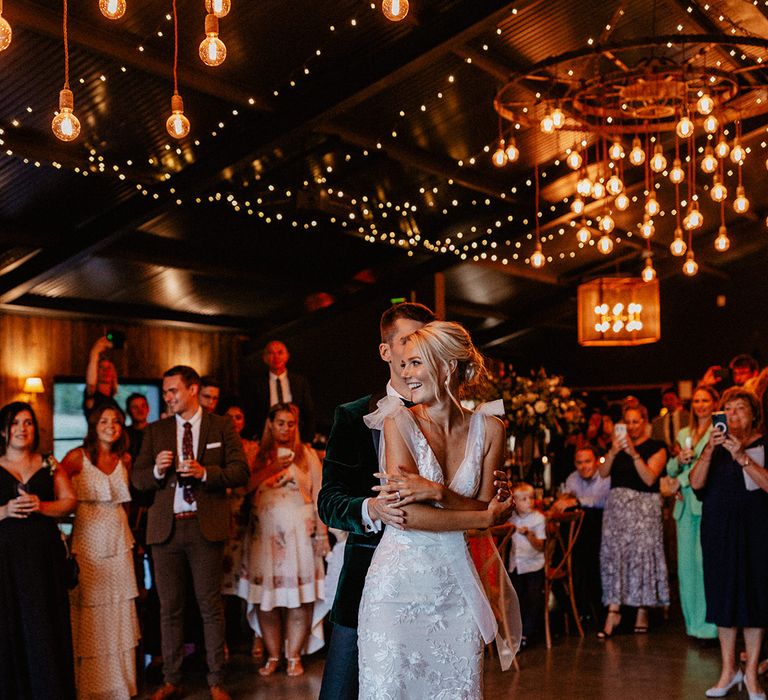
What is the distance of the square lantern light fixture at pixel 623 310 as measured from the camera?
36.8 feet

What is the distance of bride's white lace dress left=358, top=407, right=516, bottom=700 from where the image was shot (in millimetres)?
2803

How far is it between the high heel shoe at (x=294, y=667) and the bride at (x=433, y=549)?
3601 mm

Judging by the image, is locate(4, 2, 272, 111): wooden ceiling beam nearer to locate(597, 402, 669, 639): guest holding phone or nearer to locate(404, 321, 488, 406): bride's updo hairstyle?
locate(597, 402, 669, 639): guest holding phone

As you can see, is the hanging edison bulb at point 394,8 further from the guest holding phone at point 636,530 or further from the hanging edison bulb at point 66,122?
the guest holding phone at point 636,530

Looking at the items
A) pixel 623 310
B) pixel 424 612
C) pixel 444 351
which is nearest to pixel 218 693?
pixel 424 612

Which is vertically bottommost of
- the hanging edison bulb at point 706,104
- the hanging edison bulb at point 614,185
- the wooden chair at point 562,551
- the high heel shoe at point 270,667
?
the high heel shoe at point 270,667

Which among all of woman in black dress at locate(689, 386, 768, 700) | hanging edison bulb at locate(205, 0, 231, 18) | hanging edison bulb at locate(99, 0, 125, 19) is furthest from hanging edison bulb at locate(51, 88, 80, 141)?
woman in black dress at locate(689, 386, 768, 700)

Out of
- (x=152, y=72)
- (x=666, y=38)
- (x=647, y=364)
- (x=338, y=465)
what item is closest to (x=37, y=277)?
(x=152, y=72)

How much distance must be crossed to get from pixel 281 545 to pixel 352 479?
3.39 m

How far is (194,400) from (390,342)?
2744 mm

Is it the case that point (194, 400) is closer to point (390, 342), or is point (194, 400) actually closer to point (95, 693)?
point (95, 693)

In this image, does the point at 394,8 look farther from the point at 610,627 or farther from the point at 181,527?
the point at 610,627

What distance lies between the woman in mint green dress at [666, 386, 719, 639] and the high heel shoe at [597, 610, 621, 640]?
55 centimetres

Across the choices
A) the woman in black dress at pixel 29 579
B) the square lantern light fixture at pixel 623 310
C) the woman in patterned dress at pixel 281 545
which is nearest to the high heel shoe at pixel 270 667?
the woman in patterned dress at pixel 281 545
